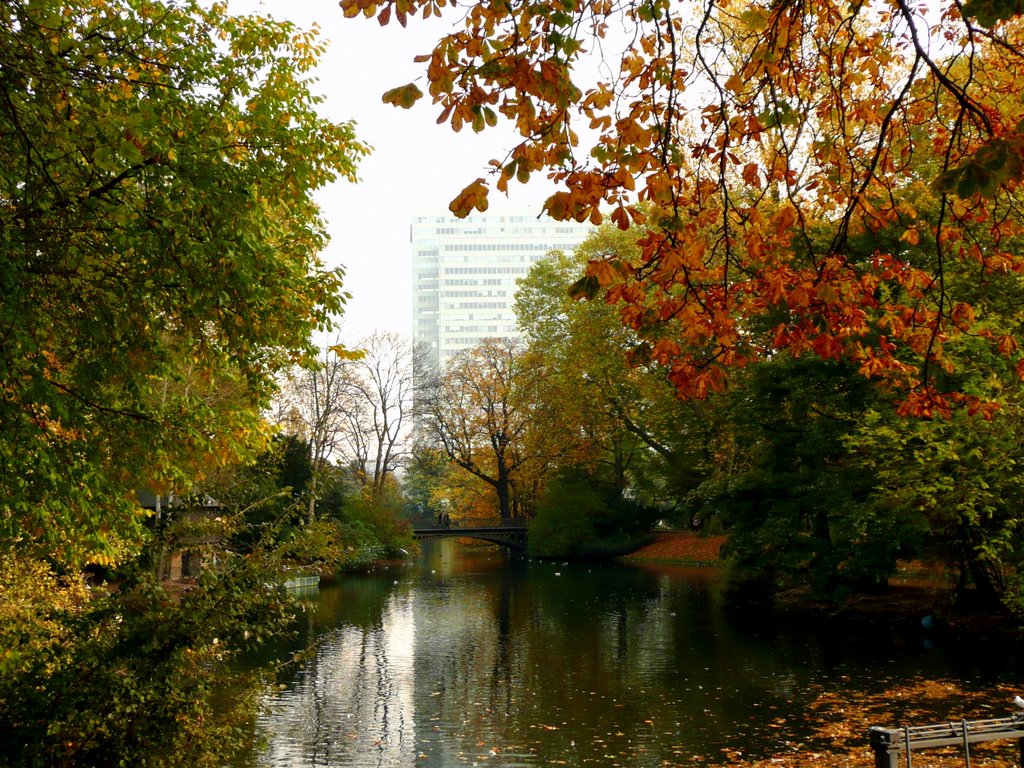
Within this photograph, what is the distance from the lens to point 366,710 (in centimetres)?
1222

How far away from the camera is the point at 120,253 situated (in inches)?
290

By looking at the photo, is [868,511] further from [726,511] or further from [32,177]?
[32,177]

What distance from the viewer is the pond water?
10.2 meters

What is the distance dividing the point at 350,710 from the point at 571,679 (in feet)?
12.3

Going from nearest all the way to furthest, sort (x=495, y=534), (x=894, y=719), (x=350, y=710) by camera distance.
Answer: (x=894, y=719) < (x=350, y=710) < (x=495, y=534)

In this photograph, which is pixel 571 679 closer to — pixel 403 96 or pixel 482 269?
pixel 403 96

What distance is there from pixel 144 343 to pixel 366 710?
699cm

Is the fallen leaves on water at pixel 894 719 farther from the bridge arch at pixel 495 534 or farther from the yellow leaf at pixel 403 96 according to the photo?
the bridge arch at pixel 495 534

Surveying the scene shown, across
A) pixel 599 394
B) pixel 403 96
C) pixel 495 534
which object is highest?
pixel 599 394

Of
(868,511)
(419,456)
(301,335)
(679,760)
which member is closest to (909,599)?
(868,511)

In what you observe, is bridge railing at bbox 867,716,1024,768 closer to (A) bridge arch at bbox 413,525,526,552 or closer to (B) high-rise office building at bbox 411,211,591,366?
(A) bridge arch at bbox 413,525,526,552

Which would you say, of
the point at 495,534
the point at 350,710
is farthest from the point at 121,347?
the point at 495,534

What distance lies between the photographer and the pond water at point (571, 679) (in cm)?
1024

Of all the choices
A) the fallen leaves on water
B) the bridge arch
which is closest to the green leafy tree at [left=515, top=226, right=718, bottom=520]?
the bridge arch
